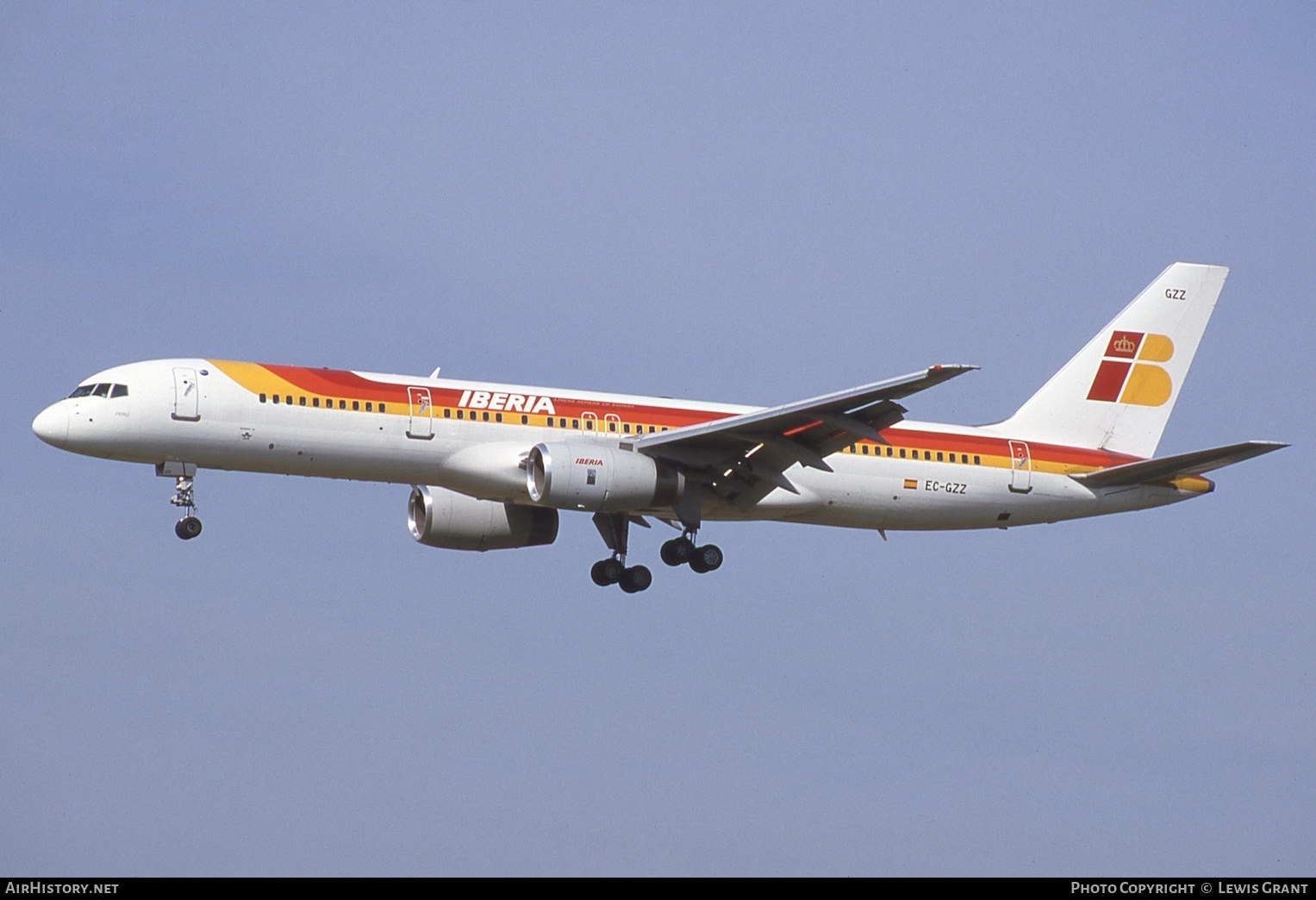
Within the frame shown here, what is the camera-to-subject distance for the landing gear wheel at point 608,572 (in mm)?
47250

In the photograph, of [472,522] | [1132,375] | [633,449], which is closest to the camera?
[633,449]

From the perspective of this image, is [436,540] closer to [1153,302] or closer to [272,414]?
[272,414]

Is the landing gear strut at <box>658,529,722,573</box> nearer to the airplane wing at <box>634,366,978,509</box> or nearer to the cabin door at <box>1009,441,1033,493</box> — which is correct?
the airplane wing at <box>634,366,978,509</box>

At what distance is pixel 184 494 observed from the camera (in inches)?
1662

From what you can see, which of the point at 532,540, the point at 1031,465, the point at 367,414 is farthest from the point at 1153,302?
the point at 367,414

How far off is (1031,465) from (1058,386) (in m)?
3.35

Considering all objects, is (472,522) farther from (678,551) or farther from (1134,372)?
(1134,372)

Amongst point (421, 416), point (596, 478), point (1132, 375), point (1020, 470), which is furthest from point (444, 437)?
point (1132, 375)

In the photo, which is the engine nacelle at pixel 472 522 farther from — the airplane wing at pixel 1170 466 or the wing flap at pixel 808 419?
the airplane wing at pixel 1170 466

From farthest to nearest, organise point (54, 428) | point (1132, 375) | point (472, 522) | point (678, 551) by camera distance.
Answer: point (1132, 375) → point (472, 522) → point (678, 551) → point (54, 428)

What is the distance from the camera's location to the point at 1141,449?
165 feet

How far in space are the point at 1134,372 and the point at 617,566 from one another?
603 inches

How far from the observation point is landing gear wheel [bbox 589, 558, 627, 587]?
1860 inches

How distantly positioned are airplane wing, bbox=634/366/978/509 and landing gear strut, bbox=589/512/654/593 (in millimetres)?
3350
